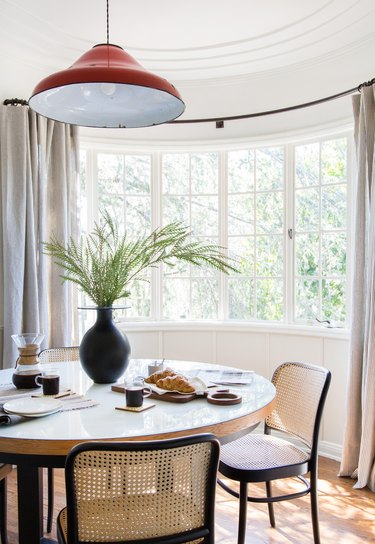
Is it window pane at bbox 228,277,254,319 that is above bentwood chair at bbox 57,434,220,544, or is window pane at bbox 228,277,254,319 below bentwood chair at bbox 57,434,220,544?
above

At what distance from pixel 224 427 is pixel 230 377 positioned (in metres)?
0.66

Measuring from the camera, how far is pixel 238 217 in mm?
4035

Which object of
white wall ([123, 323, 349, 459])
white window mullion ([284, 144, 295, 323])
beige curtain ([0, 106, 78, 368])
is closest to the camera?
beige curtain ([0, 106, 78, 368])

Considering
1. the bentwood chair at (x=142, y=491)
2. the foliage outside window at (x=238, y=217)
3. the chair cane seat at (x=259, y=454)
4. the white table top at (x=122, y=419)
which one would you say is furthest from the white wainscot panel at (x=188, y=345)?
the bentwood chair at (x=142, y=491)

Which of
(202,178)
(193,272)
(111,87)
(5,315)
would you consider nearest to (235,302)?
→ (193,272)

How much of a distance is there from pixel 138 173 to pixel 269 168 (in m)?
1.07

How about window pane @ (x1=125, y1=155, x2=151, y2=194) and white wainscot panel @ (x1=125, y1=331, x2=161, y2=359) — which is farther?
window pane @ (x1=125, y1=155, x2=151, y2=194)

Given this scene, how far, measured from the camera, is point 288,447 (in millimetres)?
2277

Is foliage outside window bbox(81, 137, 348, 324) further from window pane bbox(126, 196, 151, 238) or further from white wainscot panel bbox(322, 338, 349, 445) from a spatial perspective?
white wainscot panel bbox(322, 338, 349, 445)

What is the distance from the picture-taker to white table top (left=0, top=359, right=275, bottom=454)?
5.08ft

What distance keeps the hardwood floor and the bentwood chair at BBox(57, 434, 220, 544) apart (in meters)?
1.13

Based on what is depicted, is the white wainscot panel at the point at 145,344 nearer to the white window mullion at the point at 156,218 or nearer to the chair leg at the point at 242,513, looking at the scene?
the white window mullion at the point at 156,218

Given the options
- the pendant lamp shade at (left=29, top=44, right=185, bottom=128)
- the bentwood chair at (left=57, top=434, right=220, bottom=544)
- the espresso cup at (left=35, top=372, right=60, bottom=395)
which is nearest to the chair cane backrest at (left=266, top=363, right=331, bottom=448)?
the bentwood chair at (left=57, top=434, right=220, bottom=544)

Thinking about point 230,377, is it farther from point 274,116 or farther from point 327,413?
point 274,116
